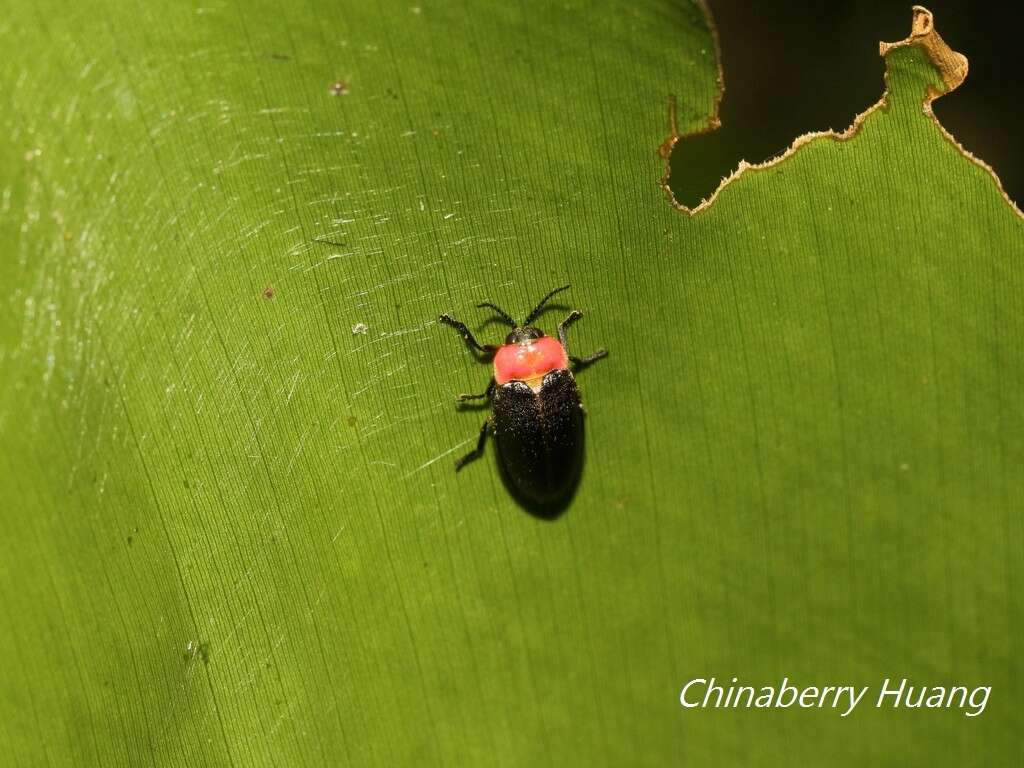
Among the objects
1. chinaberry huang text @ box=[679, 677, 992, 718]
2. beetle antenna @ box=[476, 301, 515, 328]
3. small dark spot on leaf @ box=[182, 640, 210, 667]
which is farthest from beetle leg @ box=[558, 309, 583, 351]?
small dark spot on leaf @ box=[182, 640, 210, 667]

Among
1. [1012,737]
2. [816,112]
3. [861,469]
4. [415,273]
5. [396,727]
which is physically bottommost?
[1012,737]

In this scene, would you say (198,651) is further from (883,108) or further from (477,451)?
(883,108)

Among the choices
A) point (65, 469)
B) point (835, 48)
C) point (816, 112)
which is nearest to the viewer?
point (65, 469)

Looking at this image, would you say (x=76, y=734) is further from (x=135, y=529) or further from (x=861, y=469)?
(x=861, y=469)

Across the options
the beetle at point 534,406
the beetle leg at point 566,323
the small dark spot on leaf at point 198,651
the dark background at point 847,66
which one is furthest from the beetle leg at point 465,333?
the dark background at point 847,66

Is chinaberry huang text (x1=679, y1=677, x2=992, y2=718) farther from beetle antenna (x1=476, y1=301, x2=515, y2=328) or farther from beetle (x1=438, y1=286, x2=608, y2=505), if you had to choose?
beetle antenna (x1=476, y1=301, x2=515, y2=328)

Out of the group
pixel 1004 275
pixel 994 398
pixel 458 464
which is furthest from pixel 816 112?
pixel 458 464

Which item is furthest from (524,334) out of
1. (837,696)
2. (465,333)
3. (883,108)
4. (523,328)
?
(837,696)
